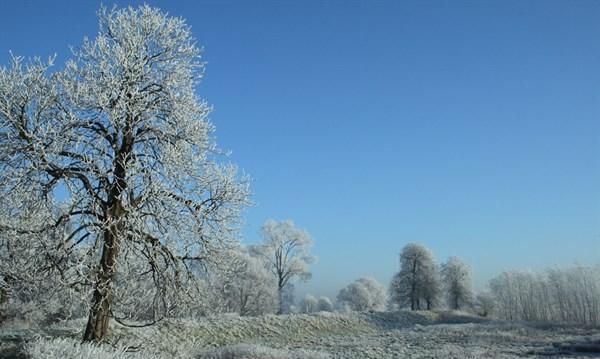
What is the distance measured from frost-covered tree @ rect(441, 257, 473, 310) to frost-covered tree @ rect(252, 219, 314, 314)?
2441 cm

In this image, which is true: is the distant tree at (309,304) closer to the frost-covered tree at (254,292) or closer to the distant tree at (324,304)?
the distant tree at (324,304)

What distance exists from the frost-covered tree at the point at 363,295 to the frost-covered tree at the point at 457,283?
1968 cm

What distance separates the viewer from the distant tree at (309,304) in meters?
106

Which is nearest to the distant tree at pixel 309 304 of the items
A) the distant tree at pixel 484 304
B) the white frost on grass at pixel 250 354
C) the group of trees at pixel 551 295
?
the distant tree at pixel 484 304

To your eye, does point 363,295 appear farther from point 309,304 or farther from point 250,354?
point 250,354

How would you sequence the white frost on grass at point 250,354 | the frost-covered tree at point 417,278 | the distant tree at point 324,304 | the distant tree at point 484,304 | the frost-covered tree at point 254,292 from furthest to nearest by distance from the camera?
the distant tree at point 324,304, the distant tree at point 484,304, the frost-covered tree at point 417,278, the frost-covered tree at point 254,292, the white frost on grass at point 250,354

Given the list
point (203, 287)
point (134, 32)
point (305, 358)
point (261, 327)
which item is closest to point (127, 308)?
point (203, 287)

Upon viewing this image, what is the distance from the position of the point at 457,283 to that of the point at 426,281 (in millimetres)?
7302

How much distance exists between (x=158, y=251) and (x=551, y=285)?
195 feet

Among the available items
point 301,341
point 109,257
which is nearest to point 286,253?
point 301,341

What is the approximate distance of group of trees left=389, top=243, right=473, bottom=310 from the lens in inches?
2574

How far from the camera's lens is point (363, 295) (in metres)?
Answer: 87.8

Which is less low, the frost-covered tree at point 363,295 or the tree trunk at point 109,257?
the frost-covered tree at point 363,295

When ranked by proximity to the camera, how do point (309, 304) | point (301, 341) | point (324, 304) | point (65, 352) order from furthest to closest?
1. point (309, 304)
2. point (324, 304)
3. point (301, 341)
4. point (65, 352)
